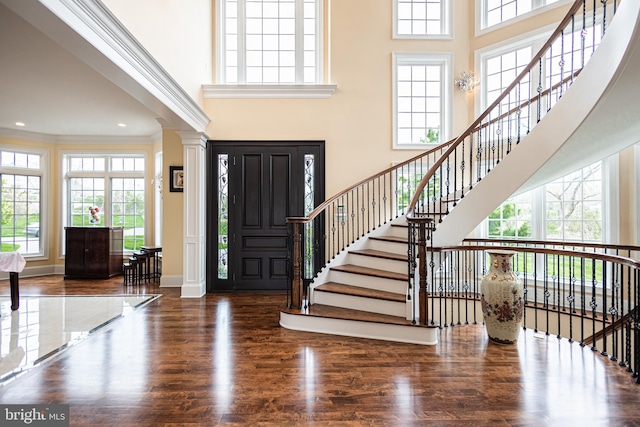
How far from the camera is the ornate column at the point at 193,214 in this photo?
5344mm

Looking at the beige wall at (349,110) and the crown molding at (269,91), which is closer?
the crown molding at (269,91)

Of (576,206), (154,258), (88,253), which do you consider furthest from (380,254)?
(88,253)

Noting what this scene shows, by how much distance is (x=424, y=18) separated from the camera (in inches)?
237

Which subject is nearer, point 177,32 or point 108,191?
point 177,32

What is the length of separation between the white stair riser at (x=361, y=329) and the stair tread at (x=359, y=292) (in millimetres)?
367

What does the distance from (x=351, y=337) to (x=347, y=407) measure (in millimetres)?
1333

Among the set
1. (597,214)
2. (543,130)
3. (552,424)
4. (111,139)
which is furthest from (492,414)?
(111,139)

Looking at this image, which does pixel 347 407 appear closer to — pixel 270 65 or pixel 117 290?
pixel 117 290

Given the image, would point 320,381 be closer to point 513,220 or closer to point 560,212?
point 513,220

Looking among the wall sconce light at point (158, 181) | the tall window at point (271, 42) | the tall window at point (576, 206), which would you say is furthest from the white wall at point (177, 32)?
the tall window at point (576, 206)

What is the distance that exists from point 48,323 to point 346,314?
3.50 m

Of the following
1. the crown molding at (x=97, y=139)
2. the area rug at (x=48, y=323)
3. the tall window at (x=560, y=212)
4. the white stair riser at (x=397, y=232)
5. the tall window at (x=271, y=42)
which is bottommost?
the area rug at (x=48, y=323)

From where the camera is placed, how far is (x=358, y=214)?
568cm

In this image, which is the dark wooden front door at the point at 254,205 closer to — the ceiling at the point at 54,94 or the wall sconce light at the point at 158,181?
the ceiling at the point at 54,94
